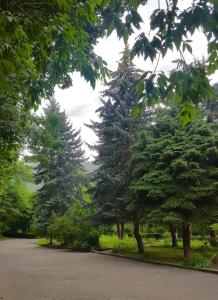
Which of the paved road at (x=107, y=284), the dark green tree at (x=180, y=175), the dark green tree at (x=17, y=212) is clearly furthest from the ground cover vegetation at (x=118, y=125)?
the dark green tree at (x=17, y=212)

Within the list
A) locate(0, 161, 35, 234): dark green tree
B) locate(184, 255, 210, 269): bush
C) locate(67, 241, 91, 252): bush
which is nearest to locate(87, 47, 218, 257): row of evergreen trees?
locate(184, 255, 210, 269): bush

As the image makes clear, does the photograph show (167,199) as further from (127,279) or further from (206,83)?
(206,83)

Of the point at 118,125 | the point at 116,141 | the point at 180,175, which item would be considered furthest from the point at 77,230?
the point at 180,175

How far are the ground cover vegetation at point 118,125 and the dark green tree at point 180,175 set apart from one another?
0.16ft

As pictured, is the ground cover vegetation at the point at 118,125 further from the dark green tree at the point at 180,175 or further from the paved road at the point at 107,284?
the paved road at the point at 107,284

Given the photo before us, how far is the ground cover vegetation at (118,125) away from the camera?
2953 mm

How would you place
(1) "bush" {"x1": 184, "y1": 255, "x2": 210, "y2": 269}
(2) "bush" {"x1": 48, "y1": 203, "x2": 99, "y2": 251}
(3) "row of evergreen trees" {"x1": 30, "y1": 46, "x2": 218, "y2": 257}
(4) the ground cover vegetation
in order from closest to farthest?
(4) the ground cover vegetation < (1) "bush" {"x1": 184, "y1": 255, "x2": 210, "y2": 269} < (3) "row of evergreen trees" {"x1": 30, "y1": 46, "x2": 218, "y2": 257} < (2) "bush" {"x1": 48, "y1": 203, "x2": 99, "y2": 251}

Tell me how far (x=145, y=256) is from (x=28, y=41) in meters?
18.5

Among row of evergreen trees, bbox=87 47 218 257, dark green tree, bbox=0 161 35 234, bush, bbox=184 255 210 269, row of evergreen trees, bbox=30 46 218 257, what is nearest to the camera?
bush, bbox=184 255 210 269

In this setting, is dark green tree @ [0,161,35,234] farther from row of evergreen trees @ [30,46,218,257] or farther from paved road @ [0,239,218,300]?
paved road @ [0,239,218,300]

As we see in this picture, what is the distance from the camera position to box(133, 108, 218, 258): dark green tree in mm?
16438

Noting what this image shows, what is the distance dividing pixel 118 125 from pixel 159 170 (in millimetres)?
6901

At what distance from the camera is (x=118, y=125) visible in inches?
956

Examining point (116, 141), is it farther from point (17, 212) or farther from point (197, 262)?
point (17, 212)
